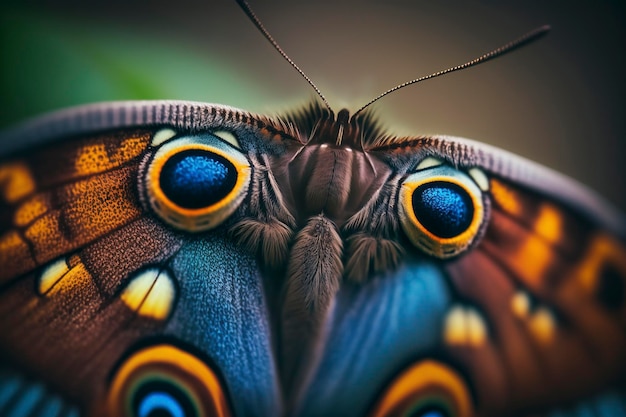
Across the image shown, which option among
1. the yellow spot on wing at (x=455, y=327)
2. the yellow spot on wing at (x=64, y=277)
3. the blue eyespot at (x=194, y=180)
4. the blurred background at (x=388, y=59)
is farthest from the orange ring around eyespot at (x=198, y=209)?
the blurred background at (x=388, y=59)

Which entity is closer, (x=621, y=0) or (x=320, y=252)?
(x=320, y=252)

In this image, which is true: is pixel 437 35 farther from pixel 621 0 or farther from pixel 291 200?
pixel 291 200

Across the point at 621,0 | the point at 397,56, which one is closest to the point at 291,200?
the point at 397,56

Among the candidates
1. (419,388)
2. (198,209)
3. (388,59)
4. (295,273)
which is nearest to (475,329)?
(419,388)

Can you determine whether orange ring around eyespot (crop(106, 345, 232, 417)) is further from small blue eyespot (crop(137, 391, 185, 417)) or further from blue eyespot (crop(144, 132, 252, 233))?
blue eyespot (crop(144, 132, 252, 233))

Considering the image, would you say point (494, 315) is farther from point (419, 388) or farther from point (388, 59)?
point (388, 59)
